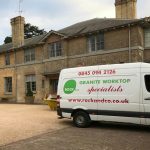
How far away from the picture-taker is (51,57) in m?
29.3

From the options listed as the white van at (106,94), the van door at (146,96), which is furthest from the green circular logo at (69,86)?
the van door at (146,96)

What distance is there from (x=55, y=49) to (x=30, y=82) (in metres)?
5.28

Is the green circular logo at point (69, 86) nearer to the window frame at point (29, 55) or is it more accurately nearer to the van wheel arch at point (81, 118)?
the van wheel arch at point (81, 118)

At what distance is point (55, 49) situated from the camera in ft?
94.9

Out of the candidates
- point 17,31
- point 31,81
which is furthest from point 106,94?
point 17,31

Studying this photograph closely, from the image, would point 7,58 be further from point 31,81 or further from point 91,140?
point 91,140

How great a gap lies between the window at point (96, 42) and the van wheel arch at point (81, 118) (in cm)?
1221

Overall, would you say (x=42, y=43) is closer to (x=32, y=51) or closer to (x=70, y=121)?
(x=32, y=51)

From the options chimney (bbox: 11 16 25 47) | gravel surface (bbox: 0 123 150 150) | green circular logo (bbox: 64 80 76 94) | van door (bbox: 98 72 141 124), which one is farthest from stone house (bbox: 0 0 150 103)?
gravel surface (bbox: 0 123 150 150)

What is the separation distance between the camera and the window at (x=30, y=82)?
31.7 metres

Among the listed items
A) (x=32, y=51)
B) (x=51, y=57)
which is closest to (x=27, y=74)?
(x=32, y=51)

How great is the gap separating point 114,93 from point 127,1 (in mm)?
19015

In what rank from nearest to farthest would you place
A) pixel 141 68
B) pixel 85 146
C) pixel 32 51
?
pixel 85 146 < pixel 141 68 < pixel 32 51

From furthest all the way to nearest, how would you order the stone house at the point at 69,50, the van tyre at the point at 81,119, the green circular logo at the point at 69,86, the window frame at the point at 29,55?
the window frame at the point at 29,55 → the stone house at the point at 69,50 → the green circular logo at the point at 69,86 → the van tyre at the point at 81,119
